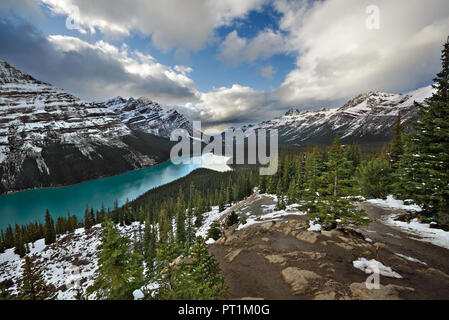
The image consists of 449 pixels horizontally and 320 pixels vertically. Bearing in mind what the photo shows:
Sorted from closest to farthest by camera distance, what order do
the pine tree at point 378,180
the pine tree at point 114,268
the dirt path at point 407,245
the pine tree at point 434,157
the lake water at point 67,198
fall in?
1. the pine tree at point 114,268
2. the dirt path at point 407,245
3. the pine tree at point 434,157
4. the pine tree at point 378,180
5. the lake water at point 67,198

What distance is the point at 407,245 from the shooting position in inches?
487

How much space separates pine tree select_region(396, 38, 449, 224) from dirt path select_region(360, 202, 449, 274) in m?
3.78

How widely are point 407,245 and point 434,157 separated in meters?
8.65

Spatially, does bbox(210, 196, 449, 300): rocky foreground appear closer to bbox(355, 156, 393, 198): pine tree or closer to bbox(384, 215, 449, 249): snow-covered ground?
bbox(384, 215, 449, 249): snow-covered ground

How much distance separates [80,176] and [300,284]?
24553 centimetres

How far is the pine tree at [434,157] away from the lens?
14102 millimetres

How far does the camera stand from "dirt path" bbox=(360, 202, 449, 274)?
10.4 m

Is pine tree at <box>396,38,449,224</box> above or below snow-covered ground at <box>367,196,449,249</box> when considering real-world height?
above

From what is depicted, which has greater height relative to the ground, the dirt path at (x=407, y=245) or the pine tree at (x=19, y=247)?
the dirt path at (x=407, y=245)

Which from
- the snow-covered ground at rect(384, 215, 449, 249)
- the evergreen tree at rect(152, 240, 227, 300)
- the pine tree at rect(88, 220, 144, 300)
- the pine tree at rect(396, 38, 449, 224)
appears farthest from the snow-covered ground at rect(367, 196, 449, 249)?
the pine tree at rect(88, 220, 144, 300)

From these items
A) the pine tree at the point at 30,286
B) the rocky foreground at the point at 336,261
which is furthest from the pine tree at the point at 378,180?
the pine tree at the point at 30,286

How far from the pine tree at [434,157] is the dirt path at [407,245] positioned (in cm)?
378

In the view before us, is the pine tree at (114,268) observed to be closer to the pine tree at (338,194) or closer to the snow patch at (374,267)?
the snow patch at (374,267)

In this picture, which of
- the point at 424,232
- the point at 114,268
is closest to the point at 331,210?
the point at 424,232
